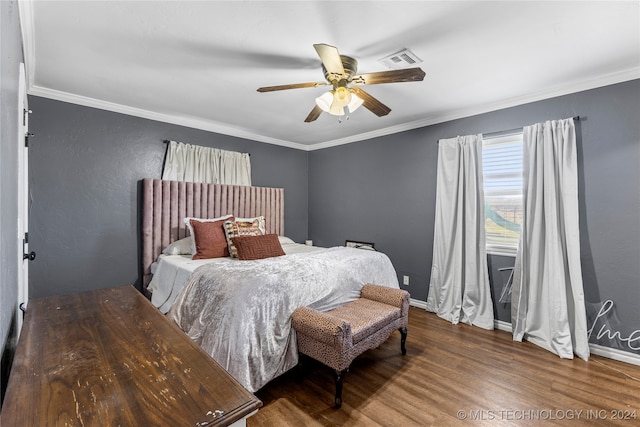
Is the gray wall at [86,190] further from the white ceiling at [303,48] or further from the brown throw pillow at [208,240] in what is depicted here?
the brown throw pillow at [208,240]

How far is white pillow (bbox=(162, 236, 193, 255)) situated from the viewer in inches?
128

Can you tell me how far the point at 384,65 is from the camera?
2355 mm

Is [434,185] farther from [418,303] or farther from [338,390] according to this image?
[338,390]

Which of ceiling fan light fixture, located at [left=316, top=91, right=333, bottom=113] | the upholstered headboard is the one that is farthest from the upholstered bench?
the upholstered headboard

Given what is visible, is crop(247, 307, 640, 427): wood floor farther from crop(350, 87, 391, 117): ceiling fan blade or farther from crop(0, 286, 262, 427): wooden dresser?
crop(350, 87, 391, 117): ceiling fan blade

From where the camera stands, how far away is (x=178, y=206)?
3.52 meters

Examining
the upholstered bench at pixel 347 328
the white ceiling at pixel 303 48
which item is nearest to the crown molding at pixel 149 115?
the white ceiling at pixel 303 48

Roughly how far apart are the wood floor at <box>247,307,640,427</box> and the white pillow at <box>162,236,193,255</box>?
71.0 inches

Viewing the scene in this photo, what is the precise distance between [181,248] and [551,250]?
380 cm

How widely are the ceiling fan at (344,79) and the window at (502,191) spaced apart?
1.64m

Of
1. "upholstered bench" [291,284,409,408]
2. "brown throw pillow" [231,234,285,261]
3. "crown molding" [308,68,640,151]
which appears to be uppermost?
"crown molding" [308,68,640,151]

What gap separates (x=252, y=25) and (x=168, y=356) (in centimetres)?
190

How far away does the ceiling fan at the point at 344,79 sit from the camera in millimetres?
1866

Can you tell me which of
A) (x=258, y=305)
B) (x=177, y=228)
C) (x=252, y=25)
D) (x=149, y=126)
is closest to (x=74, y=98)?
(x=149, y=126)
